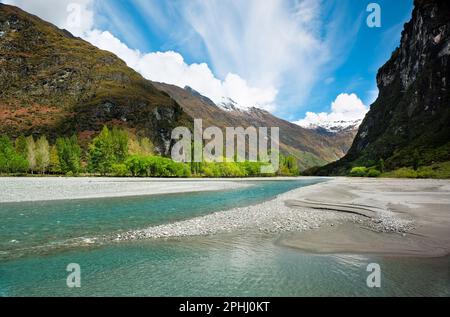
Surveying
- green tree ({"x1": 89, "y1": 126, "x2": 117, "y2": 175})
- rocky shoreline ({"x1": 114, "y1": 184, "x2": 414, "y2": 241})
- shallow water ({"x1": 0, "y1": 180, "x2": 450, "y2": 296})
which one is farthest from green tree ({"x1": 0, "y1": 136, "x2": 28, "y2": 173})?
rocky shoreline ({"x1": 114, "y1": 184, "x2": 414, "y2": 241})

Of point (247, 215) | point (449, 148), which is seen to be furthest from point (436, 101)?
point (247, 215)

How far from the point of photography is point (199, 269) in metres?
15.3

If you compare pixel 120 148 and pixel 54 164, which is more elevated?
pixel 120 148

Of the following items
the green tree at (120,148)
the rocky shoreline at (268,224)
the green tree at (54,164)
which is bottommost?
the rocky shoreline at (268,224)

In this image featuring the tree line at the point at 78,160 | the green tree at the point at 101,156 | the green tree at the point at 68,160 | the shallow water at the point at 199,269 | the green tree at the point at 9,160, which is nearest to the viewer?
the shallow water at the point at 199,269

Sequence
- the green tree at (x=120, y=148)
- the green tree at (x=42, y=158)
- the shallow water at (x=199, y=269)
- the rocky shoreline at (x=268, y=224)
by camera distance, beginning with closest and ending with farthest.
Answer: the shallow water at (x=199, y=269)
the rocky shoreline at (x=268, y=224)
the green tree at (x=42, y=158)
the green tree at (x=120, y=148)

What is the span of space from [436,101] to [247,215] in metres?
215

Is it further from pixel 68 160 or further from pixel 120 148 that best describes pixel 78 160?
pixel 120 148

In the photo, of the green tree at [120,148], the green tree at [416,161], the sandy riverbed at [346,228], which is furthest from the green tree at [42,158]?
the green tree at [416,161]

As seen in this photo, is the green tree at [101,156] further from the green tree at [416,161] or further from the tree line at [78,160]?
the green tree at [416,161]

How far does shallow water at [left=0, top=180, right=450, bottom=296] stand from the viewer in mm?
12625

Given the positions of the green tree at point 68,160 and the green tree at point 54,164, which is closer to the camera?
the green tree at point 68,160

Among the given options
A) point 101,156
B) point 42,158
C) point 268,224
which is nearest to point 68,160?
point 42,158

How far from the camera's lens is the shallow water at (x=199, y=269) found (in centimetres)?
1262
